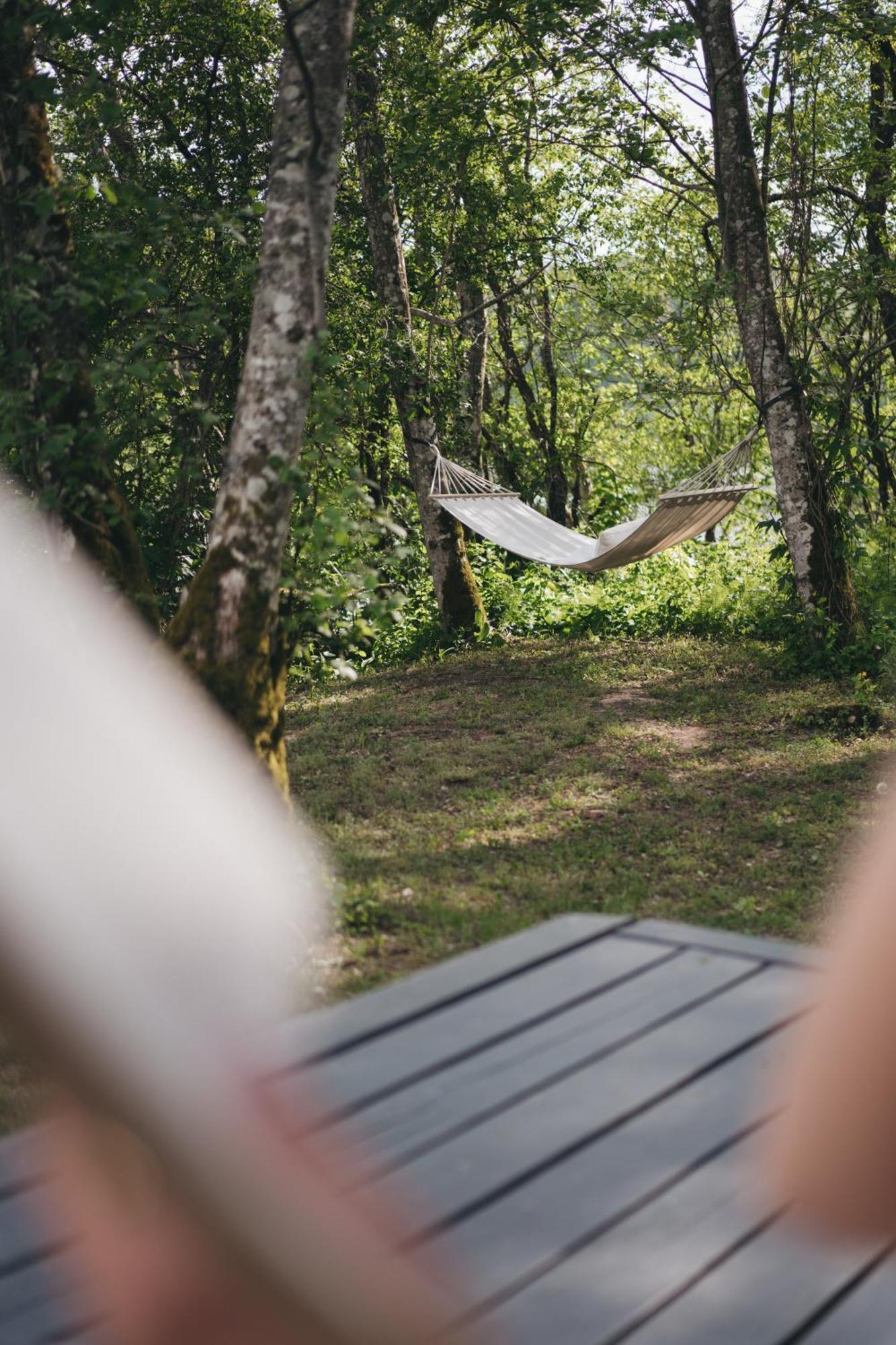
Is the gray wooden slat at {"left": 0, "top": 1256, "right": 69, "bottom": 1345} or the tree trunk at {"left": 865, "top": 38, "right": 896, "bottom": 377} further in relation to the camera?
the tree trunk at {"left": 865, "top": 38, "right": 896, "bottom": 377}

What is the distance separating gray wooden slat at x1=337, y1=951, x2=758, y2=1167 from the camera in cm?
111

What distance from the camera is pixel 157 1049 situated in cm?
140

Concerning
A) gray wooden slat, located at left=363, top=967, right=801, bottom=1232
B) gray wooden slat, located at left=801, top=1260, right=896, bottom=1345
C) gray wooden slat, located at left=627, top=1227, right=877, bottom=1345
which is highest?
gray wooden slat, located at left=363, top=967, right=801, bottom=1232

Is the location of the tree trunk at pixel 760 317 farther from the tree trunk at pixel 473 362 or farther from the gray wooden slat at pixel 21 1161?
the gray wooden slat at pixel 21 1161

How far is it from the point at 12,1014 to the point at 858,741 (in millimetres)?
3415

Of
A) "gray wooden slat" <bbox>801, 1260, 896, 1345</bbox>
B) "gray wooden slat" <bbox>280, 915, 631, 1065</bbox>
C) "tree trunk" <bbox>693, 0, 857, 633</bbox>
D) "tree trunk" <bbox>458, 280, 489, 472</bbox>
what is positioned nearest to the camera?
"gray wooden slat" <bbox>801, 1260, 896, 1345</bbox>

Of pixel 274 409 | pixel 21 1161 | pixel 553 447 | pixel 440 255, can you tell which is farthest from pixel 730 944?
pixel 553 447

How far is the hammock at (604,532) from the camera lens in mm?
A: 5742

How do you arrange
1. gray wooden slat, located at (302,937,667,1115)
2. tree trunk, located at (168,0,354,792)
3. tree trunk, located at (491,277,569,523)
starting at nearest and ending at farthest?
gray wooden slat, located at (302,937,667,1115), tree trunk, located at (168,0,354,792), tree trunk, located at (491,277,569,523)

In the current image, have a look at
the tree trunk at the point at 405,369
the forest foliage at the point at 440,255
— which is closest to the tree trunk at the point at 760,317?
the forest foliage at the point at 440,255

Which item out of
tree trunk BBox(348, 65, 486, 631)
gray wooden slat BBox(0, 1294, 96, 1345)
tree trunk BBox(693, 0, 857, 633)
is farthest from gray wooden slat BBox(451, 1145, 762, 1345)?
tree trunk BBox(348, 65, 486, 631)

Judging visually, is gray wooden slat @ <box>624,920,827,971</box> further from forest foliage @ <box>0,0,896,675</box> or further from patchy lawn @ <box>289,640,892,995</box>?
forest foliage @ <box>0,0,896,675</box>

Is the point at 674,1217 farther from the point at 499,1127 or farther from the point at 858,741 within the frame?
the point at 858,741

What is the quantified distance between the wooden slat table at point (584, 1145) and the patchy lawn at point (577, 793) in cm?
132
